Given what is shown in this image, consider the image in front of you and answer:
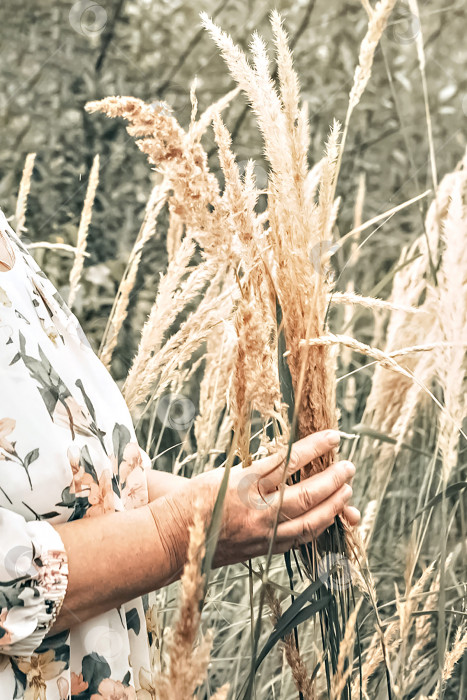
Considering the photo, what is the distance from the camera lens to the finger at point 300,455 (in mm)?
471

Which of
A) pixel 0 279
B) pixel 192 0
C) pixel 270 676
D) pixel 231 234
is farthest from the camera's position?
pixel 192 0

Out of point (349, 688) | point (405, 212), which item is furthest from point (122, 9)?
point (349, 688)

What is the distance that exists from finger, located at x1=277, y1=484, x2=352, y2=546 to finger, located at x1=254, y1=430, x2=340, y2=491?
35mm

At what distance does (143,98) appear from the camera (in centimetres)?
180

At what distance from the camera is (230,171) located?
1.38 feet

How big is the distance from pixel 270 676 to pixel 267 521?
1.90 feet

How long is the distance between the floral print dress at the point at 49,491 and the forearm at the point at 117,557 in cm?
1

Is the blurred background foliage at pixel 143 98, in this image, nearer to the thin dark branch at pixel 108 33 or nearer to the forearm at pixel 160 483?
the thin dark branch at pixel 108 33

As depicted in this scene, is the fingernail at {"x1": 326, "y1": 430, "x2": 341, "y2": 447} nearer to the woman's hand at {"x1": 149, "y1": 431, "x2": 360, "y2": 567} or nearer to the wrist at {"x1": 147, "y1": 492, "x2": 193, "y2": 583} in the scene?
the woman's hand at {"x1": 149, "y1": 431, "x2": 360, "y2": 567}

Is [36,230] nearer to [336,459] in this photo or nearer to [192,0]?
[192,0]

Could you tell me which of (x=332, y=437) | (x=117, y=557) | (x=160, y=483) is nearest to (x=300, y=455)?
(x=332, y=437)

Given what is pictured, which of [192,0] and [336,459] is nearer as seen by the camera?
[336,459]

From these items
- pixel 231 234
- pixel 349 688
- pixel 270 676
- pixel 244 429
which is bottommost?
pixel 270 676

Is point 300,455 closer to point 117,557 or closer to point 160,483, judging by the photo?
point 117,557
